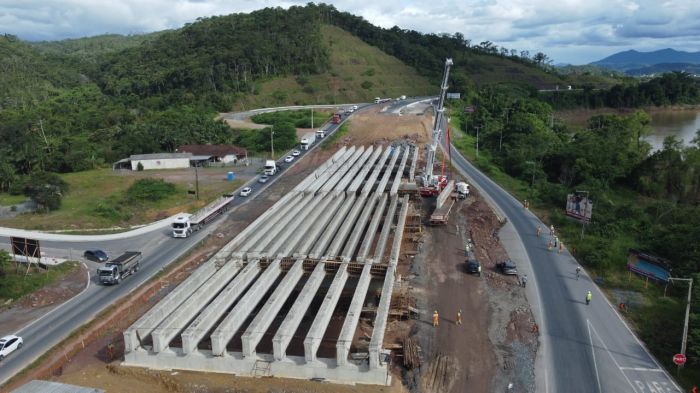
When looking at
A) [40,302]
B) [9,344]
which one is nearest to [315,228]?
[40,302]

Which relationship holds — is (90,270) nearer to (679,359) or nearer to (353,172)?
(353,172)

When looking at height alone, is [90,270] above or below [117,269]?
below

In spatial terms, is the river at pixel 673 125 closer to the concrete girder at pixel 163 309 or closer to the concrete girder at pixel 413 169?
the concrete girder at pixel 413 169

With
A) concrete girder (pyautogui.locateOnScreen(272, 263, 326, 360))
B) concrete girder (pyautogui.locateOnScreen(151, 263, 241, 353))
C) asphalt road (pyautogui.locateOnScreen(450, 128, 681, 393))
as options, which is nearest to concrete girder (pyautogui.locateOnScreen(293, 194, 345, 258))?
concrete girder (pyautogui.locateOnScreen(272, 263, 326, 360))

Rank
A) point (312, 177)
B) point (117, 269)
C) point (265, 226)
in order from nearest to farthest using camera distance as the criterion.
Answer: point (117, 269)
point (265, 226)
point (312, 177)

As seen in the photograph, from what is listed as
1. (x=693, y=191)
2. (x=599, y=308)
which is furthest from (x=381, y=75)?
(x=599, y=308)
